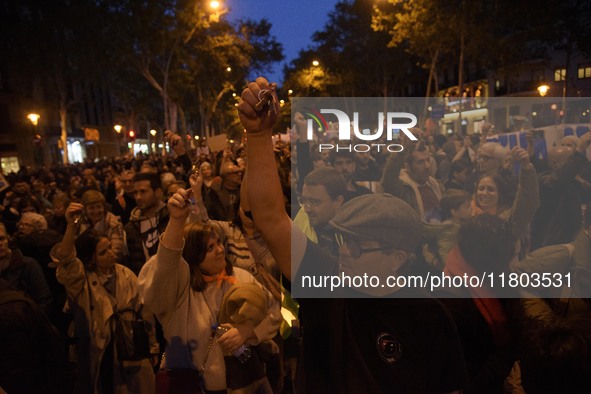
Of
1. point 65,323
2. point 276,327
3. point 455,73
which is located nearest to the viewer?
point 276,327

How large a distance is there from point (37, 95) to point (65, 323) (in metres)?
42.5

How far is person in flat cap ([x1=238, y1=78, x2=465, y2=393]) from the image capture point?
1.59 meters

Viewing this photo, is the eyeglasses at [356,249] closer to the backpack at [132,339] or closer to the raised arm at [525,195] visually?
the backpack at [132,339]

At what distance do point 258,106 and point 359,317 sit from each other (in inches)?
31.2

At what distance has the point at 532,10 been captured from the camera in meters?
13.6

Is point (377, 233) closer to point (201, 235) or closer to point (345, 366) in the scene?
point (345, 366)

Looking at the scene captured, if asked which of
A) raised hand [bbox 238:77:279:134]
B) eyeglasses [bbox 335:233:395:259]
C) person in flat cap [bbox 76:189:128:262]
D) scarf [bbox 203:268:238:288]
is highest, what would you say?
raised hand [bbox 238:77:279:134]

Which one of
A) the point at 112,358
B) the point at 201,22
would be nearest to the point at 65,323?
the point at 112,358

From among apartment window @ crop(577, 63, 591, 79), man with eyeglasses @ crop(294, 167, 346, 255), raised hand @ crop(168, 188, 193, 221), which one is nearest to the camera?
raised hand @ crop(168, 188, 193, 221)

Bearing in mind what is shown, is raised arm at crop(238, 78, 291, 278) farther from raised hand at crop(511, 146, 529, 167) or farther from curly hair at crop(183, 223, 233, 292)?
raised hand at crop(511, 146, 529, 167)

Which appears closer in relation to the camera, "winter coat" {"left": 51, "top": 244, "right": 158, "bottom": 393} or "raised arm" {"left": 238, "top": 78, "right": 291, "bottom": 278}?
"raised arm" {"left": 238, "top": 78, "right": 291, "bottom": 278}

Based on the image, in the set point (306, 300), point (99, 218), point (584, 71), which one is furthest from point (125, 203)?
point (584, 71)

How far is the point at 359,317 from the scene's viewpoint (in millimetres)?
1623

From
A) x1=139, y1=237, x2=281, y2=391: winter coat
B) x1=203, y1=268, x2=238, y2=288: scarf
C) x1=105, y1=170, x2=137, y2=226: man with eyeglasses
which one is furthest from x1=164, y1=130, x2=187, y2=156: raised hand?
x1=139, y1=237, x2=281, y2=391: winter coat
